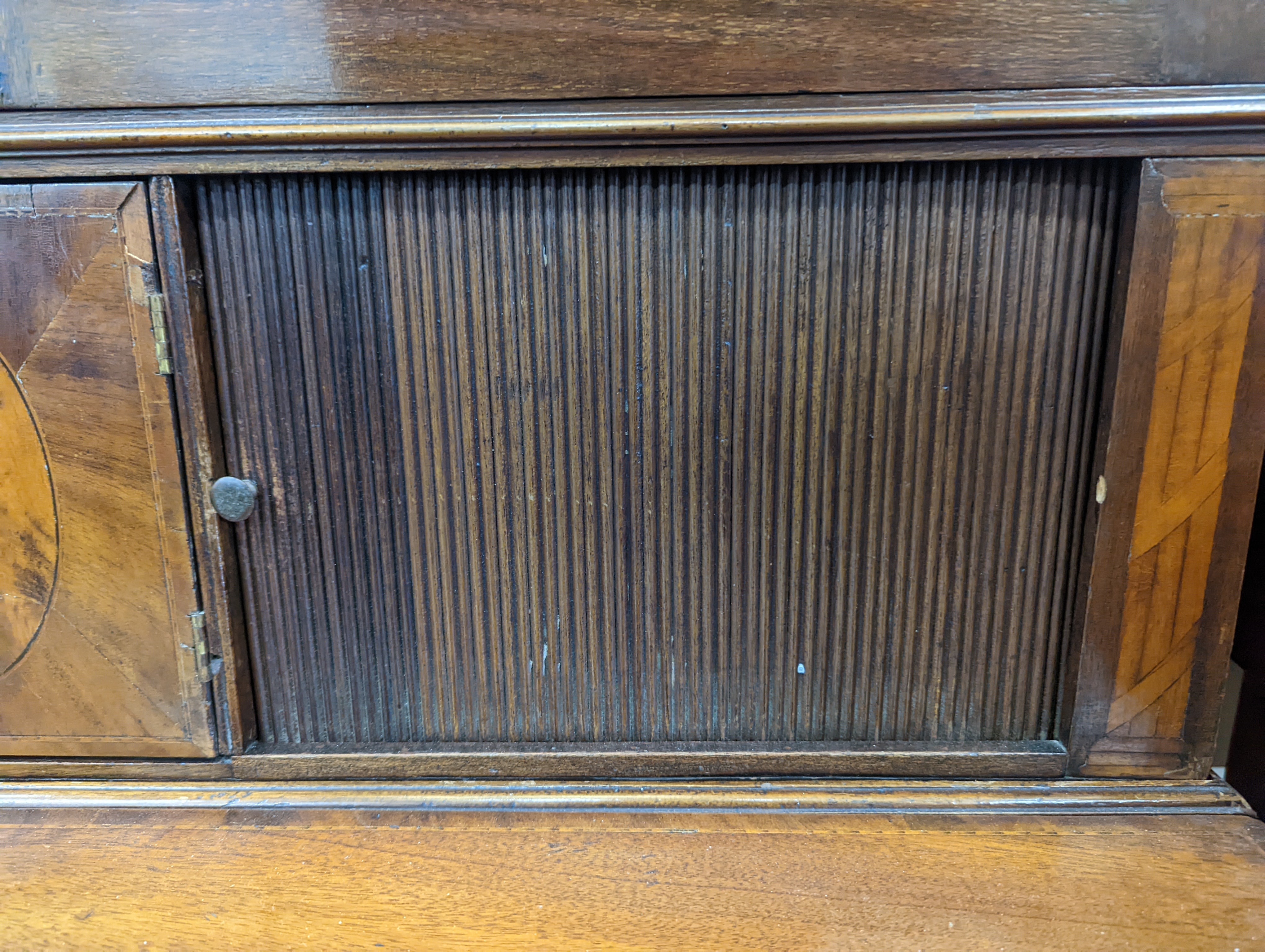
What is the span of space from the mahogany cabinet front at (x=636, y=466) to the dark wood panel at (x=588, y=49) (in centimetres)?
8

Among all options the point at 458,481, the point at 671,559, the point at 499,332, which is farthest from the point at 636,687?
the point at 499,332

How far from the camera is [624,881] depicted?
0.70 meters

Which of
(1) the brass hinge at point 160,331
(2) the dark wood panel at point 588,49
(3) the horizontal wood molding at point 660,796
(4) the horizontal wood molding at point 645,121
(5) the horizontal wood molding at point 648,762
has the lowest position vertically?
(3) the horizontal wood molding at point 660,796

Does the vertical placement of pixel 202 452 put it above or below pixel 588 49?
below

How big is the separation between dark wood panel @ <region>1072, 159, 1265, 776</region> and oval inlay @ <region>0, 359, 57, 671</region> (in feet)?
3.56

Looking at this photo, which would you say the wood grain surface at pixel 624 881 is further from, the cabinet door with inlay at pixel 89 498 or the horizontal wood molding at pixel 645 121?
the horizontal wood molding at pixel 645 121

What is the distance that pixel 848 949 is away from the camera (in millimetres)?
628

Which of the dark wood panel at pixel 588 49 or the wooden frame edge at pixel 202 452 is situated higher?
the dark wood panel at pixel 588 49

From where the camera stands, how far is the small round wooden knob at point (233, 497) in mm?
765

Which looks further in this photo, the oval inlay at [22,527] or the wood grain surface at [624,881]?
the oval inlay at [22,527]

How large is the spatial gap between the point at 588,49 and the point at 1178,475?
0.70m

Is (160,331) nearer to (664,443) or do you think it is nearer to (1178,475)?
(664,443)

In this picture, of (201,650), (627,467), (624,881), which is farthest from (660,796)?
(201,650)

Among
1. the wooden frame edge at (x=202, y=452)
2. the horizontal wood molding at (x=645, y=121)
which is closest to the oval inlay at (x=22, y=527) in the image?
the wooden frame edge at (x=202, y=452)
